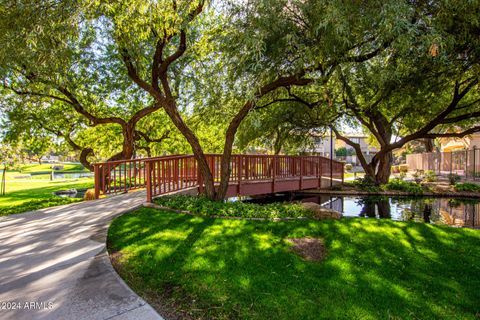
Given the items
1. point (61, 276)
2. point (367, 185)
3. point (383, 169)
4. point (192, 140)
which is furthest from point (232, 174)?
point (383, 169)

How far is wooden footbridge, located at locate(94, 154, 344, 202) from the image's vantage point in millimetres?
7188

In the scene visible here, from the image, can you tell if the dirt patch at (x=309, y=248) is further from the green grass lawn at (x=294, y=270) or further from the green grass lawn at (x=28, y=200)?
the green grass lawn at (x=28, y=200)

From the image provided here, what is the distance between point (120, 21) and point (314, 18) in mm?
3675

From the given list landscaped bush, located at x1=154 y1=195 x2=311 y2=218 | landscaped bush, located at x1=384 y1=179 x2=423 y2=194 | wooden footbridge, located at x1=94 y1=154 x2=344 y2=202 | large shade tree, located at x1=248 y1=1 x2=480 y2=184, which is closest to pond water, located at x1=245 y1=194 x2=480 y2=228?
landscaped bush, located at x1=384 y1=179 x2=423 y2=194

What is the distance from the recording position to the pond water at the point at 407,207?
7387 mm

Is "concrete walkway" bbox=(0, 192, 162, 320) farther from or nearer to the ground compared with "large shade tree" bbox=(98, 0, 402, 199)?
nearer to the ground

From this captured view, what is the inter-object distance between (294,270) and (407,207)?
26.1 feet

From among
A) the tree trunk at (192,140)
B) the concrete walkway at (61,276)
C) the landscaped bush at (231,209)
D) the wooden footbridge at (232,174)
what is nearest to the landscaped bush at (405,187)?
the wooden footbridge at (232,174)

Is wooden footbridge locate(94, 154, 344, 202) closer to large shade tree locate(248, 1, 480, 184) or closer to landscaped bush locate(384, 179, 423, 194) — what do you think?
landscaped bush locate(384, 179, 423, 194)

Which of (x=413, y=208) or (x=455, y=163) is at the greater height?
(x=455, y=163)

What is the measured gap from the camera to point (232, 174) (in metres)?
8.94

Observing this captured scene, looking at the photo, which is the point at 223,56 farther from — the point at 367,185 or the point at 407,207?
the point at 367,185

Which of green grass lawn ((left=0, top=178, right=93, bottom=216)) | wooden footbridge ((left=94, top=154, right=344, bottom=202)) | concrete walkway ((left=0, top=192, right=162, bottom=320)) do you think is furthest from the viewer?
wooden footbridge ((left=94, top=154, right=344, bottom=202))

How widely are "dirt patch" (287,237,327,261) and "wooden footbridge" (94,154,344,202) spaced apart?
3871 mm
